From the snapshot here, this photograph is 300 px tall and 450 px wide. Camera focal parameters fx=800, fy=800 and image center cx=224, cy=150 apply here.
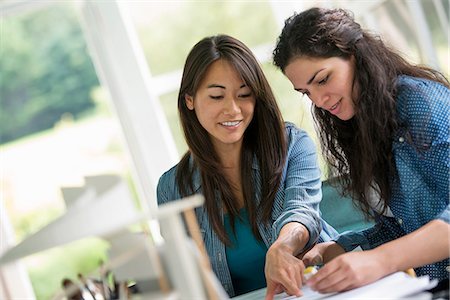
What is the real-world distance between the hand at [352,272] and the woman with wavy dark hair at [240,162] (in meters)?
0.59

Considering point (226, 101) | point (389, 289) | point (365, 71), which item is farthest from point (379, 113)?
point (226, 101)

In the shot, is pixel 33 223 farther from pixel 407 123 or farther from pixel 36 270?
pixel 407 123

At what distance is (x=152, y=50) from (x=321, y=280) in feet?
7.39

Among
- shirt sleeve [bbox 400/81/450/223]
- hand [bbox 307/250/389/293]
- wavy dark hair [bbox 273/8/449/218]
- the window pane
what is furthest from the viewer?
the window pane

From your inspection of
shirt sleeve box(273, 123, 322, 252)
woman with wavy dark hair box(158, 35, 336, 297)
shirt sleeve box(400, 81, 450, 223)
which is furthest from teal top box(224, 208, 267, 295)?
shirt sleeve box(400, 81, 450, 223)

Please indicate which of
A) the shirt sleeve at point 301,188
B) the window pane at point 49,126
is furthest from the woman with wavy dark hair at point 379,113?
the window pane at point 49,126

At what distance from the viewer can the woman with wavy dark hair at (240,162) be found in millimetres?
2285

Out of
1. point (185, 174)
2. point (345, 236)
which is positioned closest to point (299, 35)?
point (345, 236)

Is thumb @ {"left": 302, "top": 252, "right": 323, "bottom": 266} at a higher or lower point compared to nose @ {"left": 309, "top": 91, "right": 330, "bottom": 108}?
lower

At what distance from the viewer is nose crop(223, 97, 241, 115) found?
89.7 inches

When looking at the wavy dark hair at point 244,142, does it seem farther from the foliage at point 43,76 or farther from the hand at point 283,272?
the foliage at point 43,76

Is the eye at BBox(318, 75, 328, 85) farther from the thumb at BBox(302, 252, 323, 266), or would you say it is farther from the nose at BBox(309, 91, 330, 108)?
the thumb at BBox(302, 252, 323, 266)

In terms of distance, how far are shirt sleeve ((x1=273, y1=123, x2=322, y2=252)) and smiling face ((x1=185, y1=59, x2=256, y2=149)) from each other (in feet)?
0.56

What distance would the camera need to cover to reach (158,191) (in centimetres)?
256
